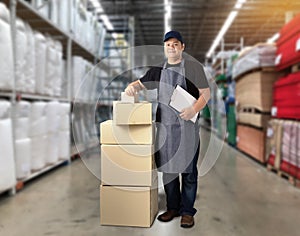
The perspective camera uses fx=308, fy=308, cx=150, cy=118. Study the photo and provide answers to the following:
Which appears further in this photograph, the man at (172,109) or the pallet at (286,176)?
the pallet at (286,176)

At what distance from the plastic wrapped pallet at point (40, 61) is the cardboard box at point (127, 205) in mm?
1922

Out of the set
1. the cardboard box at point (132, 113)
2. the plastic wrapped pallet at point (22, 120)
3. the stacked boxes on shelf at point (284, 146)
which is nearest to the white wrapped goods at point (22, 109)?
the plastic wrapped pallet at point (22, 120)

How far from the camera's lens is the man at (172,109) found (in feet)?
5.57

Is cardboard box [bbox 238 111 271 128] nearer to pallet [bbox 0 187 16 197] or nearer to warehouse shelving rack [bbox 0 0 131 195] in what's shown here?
warehouse shelving rack [bbox 0 0 131 195]

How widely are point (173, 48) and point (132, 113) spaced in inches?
17.1

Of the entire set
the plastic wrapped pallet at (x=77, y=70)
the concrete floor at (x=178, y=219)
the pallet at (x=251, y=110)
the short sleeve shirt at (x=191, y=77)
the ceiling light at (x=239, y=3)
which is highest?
the ceiling light at (x=239, y=3)

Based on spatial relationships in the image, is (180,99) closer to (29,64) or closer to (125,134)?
(125,134)

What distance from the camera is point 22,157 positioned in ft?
10.0

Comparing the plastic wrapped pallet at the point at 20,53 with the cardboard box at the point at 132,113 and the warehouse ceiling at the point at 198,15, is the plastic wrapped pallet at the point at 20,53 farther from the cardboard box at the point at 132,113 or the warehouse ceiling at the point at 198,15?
the warehouse ceiling at the point at 198,15

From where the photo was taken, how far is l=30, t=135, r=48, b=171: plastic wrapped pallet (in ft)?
11.0

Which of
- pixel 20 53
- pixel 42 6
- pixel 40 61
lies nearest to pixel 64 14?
pixel 42 6

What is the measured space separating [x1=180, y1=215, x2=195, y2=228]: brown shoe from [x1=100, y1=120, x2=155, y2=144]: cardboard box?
61 cm

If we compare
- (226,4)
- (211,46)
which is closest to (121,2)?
(226,4)

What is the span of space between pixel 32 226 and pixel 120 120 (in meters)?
1.01
